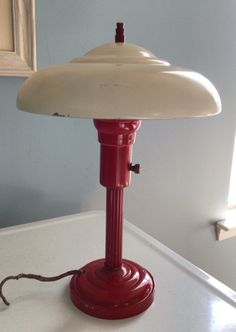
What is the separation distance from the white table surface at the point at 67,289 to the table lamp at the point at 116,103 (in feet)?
0.08

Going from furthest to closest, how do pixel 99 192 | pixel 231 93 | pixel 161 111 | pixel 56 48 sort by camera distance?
pixel 231 93 < pixel 99 192 < pixel 56 48 < pixel 161 111

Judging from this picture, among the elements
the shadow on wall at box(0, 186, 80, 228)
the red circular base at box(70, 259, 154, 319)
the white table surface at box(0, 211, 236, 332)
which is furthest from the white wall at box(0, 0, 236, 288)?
the red circular base at box(70, 259, 154, 319)

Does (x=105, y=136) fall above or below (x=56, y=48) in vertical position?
below

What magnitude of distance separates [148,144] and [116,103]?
1.99 ft

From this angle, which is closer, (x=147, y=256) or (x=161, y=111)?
(x=161, y=111)

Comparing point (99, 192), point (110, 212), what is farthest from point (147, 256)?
point (99, 192)

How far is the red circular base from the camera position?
1.62 ft

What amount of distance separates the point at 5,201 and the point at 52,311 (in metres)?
0.35

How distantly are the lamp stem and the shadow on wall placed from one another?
343 mm

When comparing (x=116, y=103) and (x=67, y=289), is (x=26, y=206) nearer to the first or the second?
A: (x=67, y=289)

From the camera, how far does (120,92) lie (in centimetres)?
35

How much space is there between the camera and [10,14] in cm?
70

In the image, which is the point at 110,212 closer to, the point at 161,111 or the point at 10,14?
the point at 161,111

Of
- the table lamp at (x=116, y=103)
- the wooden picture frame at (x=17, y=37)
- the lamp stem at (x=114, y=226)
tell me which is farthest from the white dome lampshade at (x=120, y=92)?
the wooden picture frame at (x=17, y=37)
